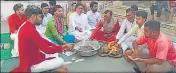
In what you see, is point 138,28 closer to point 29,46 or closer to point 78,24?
point 78,24

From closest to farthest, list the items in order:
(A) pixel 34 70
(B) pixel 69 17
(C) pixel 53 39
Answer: (A) pixel 34 70 < (C) pixel 53 39 < (B) pixel 69 17

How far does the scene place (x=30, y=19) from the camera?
3.39m

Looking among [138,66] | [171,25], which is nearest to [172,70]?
[138,66]

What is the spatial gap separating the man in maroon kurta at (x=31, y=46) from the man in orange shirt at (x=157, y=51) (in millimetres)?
1319

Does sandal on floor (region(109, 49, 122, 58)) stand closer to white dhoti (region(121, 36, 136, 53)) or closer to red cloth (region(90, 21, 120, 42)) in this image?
white dhoti (region(121, 36, 136, 53))

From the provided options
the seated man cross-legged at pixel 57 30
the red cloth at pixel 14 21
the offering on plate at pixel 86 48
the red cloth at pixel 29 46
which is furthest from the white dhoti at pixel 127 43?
the red cloth at pixel 14 21

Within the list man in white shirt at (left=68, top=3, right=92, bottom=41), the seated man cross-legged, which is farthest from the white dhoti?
the seated man cross-legged

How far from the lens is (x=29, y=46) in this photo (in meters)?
3.29

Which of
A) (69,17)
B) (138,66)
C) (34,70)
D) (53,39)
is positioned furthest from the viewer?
(69,17)

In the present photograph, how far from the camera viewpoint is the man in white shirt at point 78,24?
535 cm

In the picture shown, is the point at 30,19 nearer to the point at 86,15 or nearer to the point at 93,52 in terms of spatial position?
the point at 93,52

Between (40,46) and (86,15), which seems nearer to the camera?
(40,46)

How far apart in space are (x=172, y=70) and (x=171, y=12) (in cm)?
432

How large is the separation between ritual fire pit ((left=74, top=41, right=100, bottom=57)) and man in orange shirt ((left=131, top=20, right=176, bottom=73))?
1136mm
